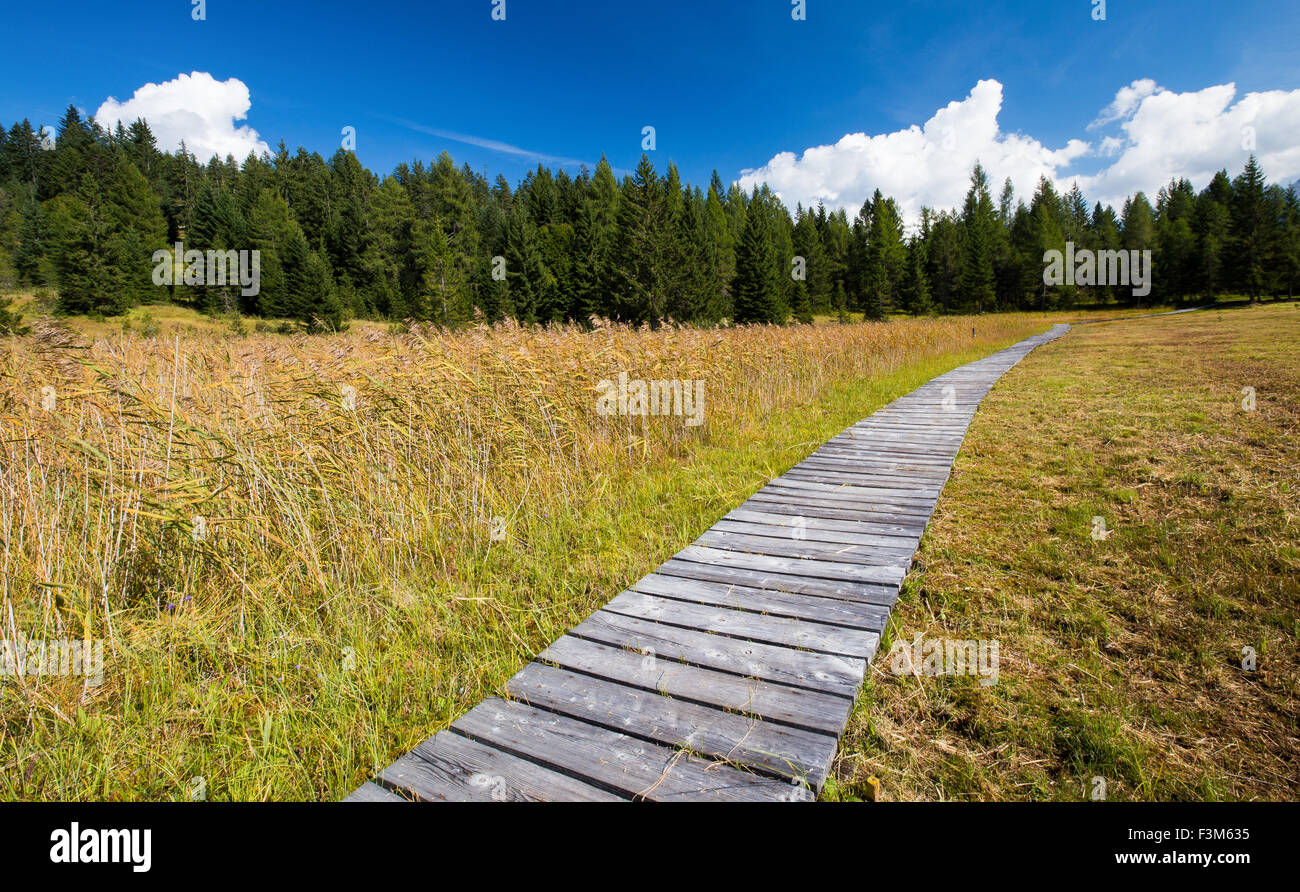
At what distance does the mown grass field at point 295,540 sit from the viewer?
6.31 feet

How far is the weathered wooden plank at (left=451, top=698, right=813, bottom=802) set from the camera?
5.01ft

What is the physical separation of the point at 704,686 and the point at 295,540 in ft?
8.01

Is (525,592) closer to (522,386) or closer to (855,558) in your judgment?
(855,558)

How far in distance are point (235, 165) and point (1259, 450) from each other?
315 ft

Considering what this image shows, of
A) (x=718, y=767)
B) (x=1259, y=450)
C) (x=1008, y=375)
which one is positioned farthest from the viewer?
(x=1008, y=375)

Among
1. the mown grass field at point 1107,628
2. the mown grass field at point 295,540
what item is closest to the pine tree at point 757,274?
the mown grass field at point 1107,628

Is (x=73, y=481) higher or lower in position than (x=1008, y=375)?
lower

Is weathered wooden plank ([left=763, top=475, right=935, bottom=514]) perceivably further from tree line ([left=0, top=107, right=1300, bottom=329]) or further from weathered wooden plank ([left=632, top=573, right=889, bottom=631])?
tree line ([left=0, top=107, right=1300, bottom=329])

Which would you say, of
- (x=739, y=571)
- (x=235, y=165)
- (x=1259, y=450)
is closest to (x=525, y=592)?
(x=739, y=571)

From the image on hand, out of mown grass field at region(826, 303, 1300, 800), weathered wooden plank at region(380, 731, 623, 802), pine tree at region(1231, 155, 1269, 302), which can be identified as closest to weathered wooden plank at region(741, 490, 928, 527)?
mown grass field at region(826, 303, 1300, 800)

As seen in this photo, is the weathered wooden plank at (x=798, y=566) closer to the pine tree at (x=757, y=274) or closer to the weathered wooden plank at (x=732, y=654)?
the weathered wooden plank at (x=732, y=654)

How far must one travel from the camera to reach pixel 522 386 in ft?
15.8

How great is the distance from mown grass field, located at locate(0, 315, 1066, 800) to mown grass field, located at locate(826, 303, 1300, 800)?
1553 millimetres
